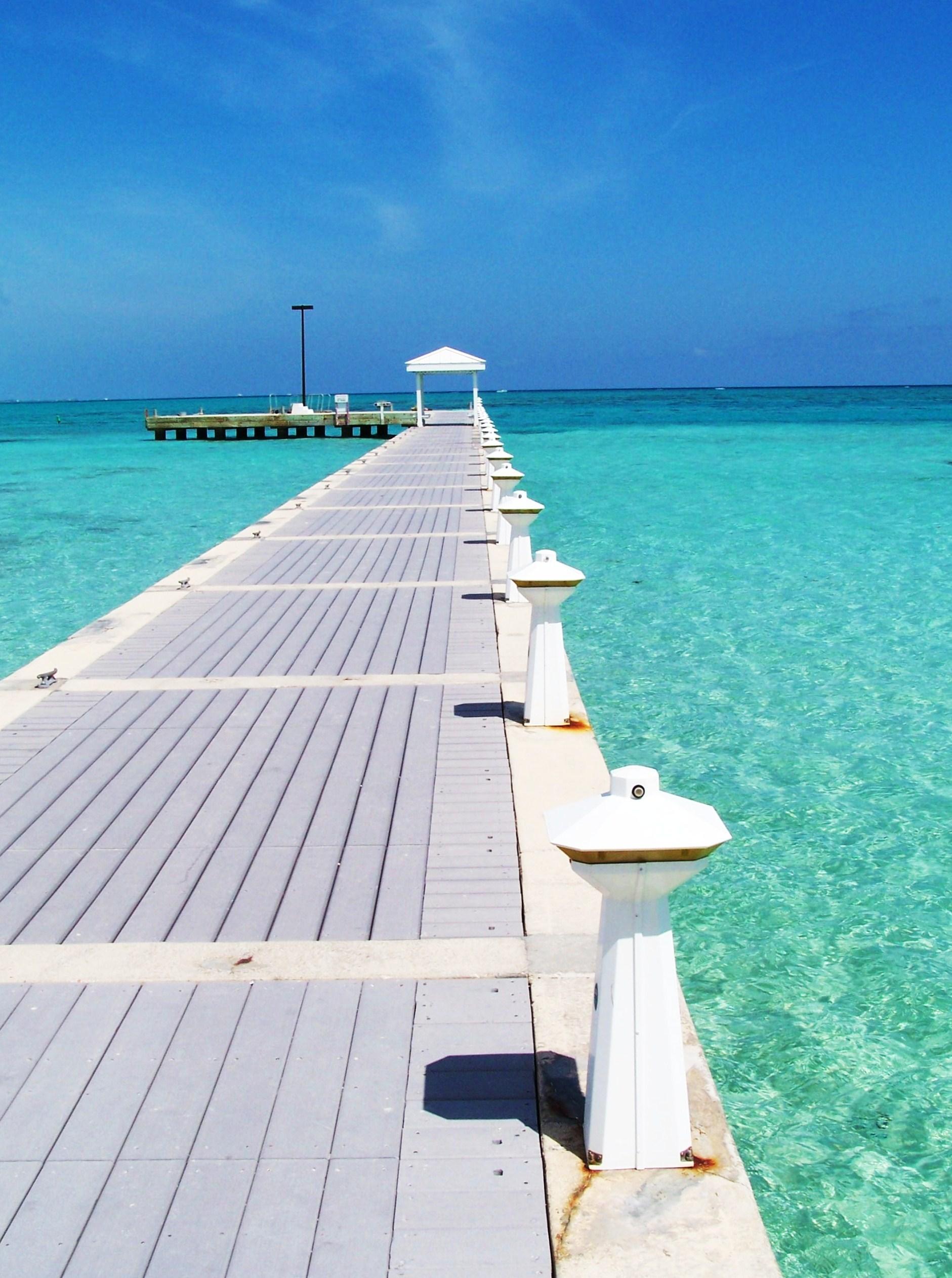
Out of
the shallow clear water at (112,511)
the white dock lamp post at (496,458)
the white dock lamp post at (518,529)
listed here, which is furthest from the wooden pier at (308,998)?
the white dock lamp post at (496,458)

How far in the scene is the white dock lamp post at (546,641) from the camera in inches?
255

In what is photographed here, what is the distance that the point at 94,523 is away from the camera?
82.4 ft

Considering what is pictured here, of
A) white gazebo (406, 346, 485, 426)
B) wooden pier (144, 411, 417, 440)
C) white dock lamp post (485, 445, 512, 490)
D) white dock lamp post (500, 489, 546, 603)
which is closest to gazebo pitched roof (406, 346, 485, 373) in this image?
white gazebo (406, 346, 485, 426)

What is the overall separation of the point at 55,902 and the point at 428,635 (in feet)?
16.5

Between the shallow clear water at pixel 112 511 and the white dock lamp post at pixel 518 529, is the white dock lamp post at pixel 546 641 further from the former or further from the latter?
the shallow clear water at pixel 112 511

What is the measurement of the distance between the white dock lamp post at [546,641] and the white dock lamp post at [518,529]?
8.36ft

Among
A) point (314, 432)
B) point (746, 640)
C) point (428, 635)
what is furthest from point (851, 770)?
point (314, 432)

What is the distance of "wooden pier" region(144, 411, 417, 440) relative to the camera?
51.6m

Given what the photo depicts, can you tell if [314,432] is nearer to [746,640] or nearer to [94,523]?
[94,523]

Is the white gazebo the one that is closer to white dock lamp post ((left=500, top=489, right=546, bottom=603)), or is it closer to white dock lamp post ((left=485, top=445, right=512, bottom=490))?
white dock lamp post ((left=485, top=445, right=512, bottom=490))

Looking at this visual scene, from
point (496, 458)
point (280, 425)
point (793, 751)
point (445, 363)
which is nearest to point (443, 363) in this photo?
point (445, 363)

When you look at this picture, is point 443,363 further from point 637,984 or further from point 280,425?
point 637,984

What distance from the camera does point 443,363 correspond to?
134 ft

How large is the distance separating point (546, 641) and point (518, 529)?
3554 mm
